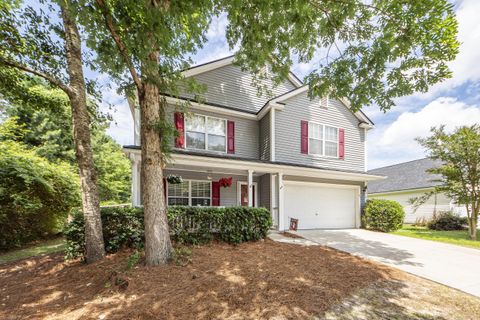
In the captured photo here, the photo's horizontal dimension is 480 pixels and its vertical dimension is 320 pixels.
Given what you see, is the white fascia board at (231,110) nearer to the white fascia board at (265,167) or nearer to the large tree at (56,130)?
the white fascia board at (265,167)

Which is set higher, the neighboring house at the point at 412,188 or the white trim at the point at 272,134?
the white trim at the point at 272,134

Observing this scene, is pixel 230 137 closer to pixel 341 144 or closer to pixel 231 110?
pixel 231 110

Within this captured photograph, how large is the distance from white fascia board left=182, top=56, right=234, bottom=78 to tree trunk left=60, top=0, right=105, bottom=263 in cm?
507

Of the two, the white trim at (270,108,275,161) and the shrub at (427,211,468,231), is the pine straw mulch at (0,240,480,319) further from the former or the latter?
the shrub at (427,211,468,231)

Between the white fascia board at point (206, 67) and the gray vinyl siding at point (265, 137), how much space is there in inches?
135

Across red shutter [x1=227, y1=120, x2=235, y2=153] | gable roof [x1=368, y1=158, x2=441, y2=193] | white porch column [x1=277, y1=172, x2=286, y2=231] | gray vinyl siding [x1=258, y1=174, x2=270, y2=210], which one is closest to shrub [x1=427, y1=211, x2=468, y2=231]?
gable roof [x1=368, y1=158, x2=441, y2=193]

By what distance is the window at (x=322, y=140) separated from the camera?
11628mm

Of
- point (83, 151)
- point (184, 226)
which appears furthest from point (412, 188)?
point (83, 151)

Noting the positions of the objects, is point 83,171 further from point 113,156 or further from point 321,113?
point 113,156

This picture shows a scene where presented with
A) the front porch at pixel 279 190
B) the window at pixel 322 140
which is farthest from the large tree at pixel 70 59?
the window at pixel 322 140

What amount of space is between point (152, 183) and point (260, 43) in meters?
5.00

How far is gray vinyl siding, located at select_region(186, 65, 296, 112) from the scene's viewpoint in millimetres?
11047

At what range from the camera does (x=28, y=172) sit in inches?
315

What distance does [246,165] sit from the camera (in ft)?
30.1
